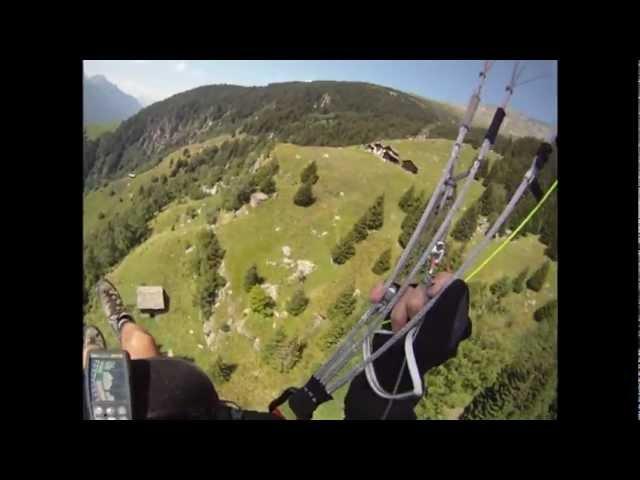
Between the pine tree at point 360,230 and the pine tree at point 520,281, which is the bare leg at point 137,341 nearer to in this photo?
the pine tree at point 360,230

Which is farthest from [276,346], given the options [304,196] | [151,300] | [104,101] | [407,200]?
[104,101]

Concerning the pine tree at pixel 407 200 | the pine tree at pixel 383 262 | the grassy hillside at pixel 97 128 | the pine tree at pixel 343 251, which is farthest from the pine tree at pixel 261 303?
the grassy hillside at pixel 97 128

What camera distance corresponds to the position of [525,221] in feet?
15.9

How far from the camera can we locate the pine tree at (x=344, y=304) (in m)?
4.83

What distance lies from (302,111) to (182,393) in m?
1.97

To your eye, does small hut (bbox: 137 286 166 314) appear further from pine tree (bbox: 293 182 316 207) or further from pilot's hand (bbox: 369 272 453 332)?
pilot's hand (bbox: 369 272 453 332)

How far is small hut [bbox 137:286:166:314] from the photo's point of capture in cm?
484

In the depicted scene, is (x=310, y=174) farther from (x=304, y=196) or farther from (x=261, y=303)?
(x=261, y=303)

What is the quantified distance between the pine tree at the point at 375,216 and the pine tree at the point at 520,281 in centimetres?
95

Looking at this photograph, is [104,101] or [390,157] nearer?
[104,101]

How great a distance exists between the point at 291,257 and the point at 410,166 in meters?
0.96

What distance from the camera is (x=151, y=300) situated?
4.84 meters

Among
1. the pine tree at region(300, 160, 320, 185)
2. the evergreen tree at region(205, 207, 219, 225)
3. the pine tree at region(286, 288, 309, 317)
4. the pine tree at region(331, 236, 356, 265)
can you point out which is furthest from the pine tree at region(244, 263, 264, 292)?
the pine tree at region(300, 160, 320, 185)

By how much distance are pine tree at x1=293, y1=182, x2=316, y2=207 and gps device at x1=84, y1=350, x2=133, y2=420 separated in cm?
144
